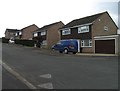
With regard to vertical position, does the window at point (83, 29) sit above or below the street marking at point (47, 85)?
above

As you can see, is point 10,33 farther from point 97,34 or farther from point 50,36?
point 97,34

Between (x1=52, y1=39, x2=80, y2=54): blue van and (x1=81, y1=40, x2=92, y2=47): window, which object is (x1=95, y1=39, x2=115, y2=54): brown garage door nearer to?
(x1=81, y1=40, x2=92, y2=47): window

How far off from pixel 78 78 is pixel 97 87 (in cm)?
224

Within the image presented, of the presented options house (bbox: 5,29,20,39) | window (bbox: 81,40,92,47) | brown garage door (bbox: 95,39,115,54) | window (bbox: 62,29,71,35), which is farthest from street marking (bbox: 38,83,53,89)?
house (bbox: 5,29,20,39)

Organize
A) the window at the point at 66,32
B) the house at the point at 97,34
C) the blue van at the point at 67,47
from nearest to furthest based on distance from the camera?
the blue van at the point at 67,47 < the house at the point at 97,34 < the window at the point at 66,32

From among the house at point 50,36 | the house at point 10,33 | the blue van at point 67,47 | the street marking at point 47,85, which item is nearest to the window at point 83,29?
the blue van at point 67,47

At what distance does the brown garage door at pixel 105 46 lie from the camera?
4062 cm

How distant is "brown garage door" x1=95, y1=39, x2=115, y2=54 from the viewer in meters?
40.6

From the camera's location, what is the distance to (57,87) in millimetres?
10648

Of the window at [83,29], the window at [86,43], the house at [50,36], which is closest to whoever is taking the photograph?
the window at [86,43]

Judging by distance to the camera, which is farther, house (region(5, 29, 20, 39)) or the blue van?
house (region(5, 29, 20, 39))

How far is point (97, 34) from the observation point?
46969mm

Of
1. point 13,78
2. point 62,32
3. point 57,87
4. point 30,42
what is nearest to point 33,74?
point 13,78

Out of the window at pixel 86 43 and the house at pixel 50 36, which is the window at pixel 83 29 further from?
the house at pixel 50 36
